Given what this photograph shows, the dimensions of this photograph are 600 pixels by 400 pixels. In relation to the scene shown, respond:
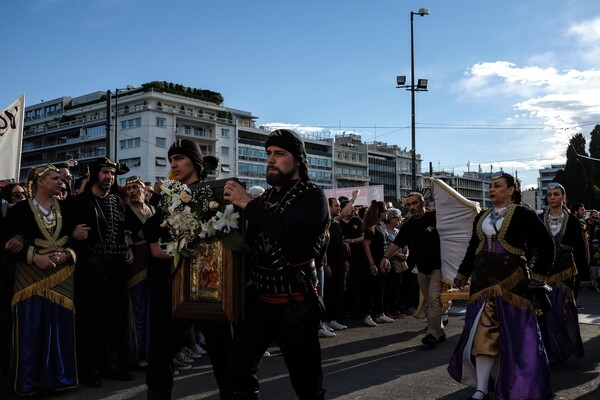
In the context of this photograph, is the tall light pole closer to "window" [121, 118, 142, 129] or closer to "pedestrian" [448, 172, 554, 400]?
"pedestrian" [448, 172, 554, 400]

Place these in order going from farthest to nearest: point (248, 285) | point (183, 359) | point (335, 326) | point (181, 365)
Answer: point (335, 326) < point (183, 359) < point (181, 365) < point (248, 285)

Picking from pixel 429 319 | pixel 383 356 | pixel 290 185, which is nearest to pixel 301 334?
pixel 290 185

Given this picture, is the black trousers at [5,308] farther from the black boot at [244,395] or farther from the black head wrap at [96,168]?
the black boot at [244,395]

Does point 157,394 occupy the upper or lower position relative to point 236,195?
lower

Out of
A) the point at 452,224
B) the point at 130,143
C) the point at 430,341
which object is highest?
the point at 130,143

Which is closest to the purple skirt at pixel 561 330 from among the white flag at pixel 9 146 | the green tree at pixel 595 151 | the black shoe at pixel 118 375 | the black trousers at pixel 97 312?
the black shoe at pixel 118 375

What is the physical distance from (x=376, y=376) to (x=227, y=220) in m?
3.77

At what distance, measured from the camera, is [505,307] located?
551 centimetres

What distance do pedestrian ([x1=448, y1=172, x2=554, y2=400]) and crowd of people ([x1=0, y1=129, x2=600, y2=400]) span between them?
0.5 inches

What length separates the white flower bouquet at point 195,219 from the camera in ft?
12.0

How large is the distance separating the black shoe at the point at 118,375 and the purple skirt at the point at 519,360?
3.59 meters

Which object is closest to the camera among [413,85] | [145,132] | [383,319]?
[383,319]

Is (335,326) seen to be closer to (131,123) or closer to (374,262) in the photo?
(374,262)

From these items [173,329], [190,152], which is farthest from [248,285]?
[190,152]
